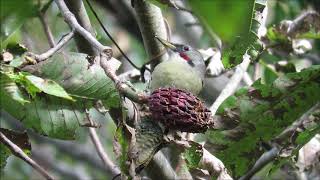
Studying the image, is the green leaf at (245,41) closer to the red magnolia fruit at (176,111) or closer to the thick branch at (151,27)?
the red magnolia fruit at (176,111)

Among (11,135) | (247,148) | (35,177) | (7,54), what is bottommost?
(35,177)

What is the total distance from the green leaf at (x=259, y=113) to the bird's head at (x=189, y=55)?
1.71 ft

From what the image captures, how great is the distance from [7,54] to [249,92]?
66 centimetres

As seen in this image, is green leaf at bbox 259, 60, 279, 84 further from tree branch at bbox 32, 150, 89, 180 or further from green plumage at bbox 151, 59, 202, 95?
tree branch at bbox 32, 150, 89, 180

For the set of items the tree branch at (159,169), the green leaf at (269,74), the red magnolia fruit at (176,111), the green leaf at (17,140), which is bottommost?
the green leaf at (269,74)

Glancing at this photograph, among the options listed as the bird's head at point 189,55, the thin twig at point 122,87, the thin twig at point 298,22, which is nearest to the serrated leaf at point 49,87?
the thin twig at point 122,87

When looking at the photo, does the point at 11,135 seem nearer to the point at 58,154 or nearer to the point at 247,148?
the point at 247,148

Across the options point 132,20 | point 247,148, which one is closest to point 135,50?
point 132,20

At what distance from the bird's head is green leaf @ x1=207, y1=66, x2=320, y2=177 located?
521 mm

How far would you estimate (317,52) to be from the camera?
3.62 metres

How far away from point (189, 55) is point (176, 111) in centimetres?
107

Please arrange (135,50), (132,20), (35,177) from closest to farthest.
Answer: (132,20)
(135,50)
(35,177)

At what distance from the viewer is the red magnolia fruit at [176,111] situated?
140cm

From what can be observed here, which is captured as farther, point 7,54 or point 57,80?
point 57,80
